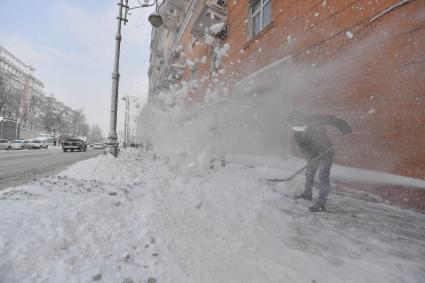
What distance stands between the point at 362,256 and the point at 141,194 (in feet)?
9.75

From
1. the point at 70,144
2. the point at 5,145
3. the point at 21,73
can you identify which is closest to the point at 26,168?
the point at 70,144

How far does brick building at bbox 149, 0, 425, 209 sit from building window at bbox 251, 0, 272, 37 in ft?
0.61

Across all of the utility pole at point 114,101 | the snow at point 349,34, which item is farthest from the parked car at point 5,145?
the snow at point 349,34

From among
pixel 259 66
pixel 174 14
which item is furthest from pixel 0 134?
pixel 259 66

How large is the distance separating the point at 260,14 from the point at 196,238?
8.00 meters

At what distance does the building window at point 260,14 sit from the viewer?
752 centimetres

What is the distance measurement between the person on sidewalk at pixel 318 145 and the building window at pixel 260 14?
4667 mm

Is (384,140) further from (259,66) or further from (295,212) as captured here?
(259,66)

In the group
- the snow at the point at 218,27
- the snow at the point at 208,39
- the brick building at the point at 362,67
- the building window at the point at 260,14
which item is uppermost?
the snow at the point at 208,39

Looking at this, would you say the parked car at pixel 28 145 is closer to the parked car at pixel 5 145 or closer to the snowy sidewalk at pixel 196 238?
the parked car at pixel 5 145

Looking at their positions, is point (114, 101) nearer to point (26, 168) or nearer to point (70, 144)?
point (26, 168)

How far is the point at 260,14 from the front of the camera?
8070 millimetres

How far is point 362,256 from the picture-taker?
7.07 feet

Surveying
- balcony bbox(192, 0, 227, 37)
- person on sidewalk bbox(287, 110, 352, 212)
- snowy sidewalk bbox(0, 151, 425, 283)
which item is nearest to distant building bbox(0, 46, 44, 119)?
balcony bbox(192, 0, 227, 37)
